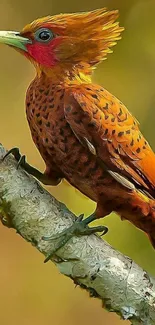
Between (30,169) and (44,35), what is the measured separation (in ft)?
0.63

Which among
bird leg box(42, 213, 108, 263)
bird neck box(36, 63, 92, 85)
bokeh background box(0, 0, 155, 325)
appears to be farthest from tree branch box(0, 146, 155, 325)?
bokeh background box(0, 0, 155, 325)

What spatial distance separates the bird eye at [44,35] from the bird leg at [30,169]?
157 millimetres

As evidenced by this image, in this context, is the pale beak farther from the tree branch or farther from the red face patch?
the tree branch

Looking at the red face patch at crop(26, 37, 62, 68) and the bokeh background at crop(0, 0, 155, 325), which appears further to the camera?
the bokeh background at crop(0, 0, 155, 325)

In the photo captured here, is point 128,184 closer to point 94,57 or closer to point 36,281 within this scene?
point 94,57

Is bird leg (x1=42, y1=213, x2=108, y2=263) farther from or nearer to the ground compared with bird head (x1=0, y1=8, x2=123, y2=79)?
nearer to the ground

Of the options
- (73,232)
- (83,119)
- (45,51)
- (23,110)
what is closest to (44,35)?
(45,51)

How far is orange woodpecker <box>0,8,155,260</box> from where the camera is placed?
1170mm

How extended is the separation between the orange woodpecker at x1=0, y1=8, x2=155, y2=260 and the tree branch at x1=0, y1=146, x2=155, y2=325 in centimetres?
2

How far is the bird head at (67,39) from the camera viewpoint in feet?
3.83

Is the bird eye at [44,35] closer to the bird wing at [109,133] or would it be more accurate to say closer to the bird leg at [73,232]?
the bird wing at [109,133]

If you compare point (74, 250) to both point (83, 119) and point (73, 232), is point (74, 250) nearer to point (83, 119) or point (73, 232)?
point (73, 232)

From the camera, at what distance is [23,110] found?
2090 millimetres

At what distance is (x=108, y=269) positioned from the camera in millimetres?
1166
